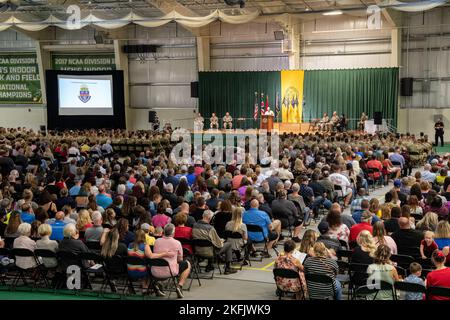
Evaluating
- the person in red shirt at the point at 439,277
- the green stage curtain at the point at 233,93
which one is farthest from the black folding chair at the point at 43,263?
the green stage curtain at the point at 233,93

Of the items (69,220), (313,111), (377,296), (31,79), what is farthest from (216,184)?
(31,79)

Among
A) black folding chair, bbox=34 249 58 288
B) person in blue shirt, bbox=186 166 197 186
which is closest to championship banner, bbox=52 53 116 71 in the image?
person in blue shirt, bbox=186 166 197 186

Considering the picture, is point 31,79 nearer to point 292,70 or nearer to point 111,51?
point 111,51

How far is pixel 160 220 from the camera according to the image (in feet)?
31.3

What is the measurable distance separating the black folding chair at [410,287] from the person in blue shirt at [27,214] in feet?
19.9

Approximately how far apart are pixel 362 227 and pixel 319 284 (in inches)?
74.2

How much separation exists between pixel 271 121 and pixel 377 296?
78.5 feet

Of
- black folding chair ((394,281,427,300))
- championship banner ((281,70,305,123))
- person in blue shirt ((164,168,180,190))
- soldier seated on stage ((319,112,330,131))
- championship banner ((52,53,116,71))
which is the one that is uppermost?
championship banner ((52,53,116,71))

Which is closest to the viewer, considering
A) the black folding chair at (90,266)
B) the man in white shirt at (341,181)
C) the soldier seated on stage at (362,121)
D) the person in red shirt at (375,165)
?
the black folding chair at (90,266)

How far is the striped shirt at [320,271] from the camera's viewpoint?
7008 millimetres

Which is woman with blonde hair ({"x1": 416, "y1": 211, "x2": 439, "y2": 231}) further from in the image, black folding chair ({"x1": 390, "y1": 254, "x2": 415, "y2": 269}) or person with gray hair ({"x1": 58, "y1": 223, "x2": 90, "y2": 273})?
person with gray hair ({"x1": 58, "y1": 223, "x2": 90, "y2": 273})

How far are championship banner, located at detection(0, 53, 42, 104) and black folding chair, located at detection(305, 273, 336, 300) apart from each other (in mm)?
34972

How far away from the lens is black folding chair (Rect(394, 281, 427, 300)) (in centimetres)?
631

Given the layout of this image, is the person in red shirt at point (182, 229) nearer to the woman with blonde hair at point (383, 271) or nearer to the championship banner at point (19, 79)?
the woman with blonde hair at point (383, 271)
